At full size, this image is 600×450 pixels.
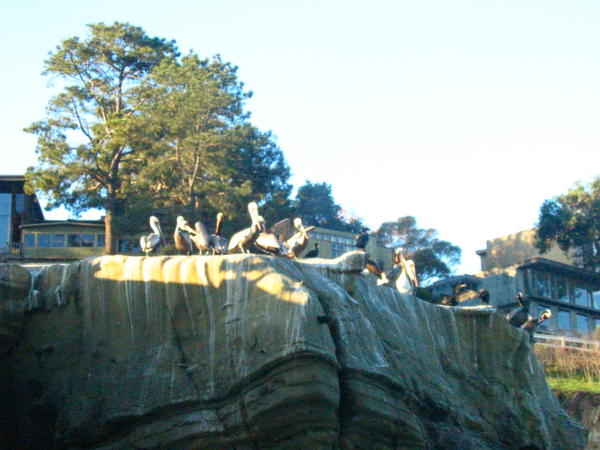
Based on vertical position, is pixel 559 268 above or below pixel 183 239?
below

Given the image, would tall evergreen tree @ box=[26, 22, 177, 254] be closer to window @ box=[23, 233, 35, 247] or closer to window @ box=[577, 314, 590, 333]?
window @ box=[23, 233, 35, 247]

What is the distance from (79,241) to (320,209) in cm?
1859

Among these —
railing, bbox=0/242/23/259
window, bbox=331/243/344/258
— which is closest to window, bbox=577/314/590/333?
window, bbox=331/243/344/258

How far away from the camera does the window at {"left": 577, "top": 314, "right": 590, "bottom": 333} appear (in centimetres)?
6691

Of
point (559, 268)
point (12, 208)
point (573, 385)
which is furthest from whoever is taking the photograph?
point (559, 268)

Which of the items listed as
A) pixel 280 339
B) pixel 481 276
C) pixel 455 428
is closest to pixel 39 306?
pixel 280 339

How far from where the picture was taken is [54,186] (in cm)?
5497

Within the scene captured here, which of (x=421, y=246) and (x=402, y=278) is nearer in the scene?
(x=402, y=278)

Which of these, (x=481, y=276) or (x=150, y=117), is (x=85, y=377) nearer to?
(x=150, y=117)

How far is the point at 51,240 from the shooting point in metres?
60.7

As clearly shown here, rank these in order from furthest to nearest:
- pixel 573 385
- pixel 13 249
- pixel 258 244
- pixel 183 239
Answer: pixel 13 249, pixel 573 385, pixel 183 239, pixel 258 244

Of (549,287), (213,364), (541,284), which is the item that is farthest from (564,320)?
(213,364)

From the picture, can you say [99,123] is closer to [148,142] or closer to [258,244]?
[148,142]

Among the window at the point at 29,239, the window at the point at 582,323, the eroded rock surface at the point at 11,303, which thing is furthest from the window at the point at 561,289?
the eroded rock surface at the point at 11,303
